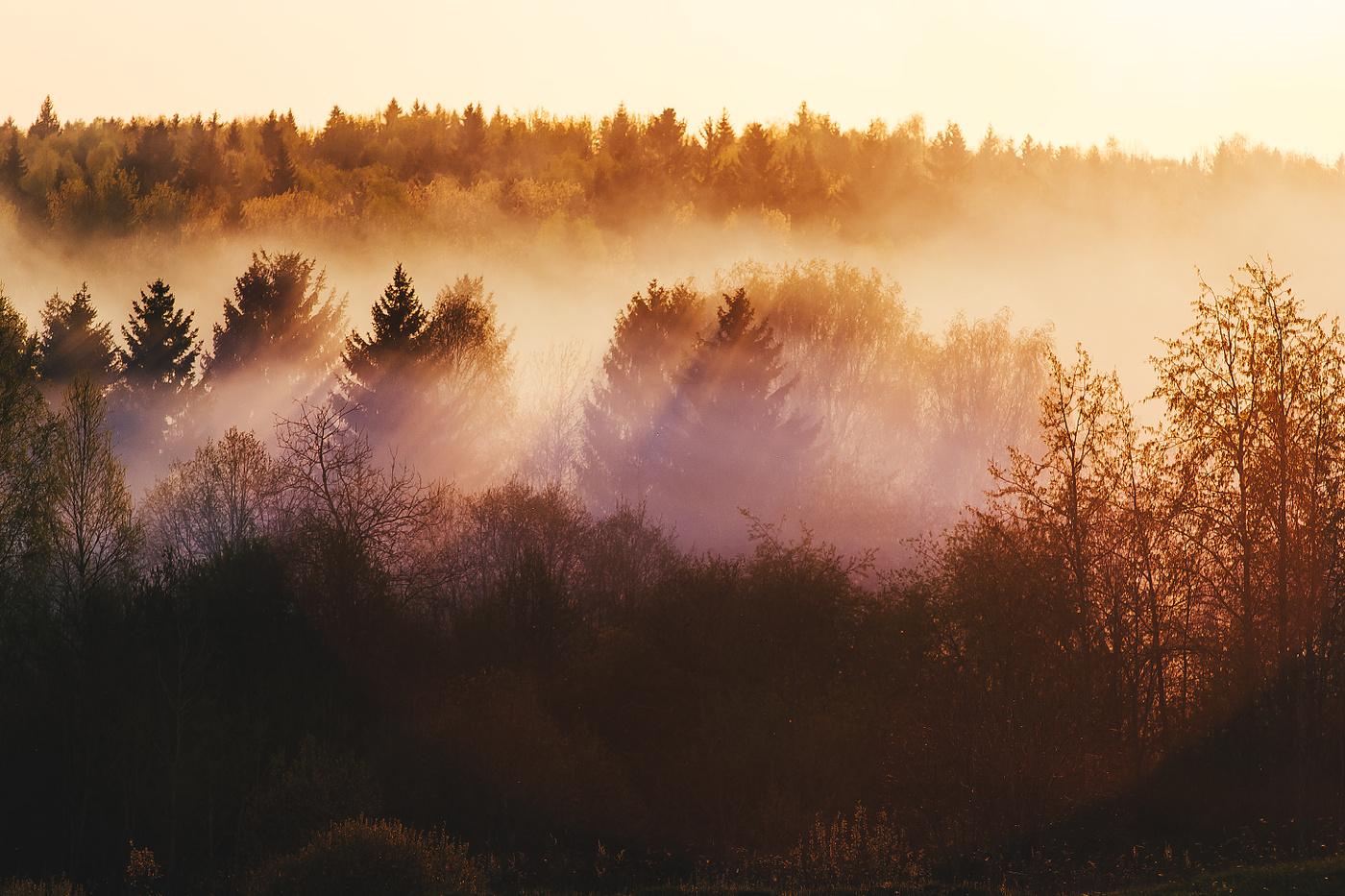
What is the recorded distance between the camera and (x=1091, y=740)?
26.5 metres

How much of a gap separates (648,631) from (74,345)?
109 feet

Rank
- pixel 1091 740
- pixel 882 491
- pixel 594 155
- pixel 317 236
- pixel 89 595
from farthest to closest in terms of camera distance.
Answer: pixel 594 155, pixel 317 236, pixel 882 491, pixel 89 595, pixel 1091 740

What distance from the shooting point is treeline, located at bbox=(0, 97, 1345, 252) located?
282 feet

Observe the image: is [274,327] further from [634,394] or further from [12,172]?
[12,172]

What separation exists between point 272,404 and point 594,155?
57.9 m

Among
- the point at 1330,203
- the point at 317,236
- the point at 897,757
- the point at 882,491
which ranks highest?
the point at 1330,203

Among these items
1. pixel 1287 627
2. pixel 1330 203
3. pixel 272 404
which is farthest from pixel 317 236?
pixel 1330 203

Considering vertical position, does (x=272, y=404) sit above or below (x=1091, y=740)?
above

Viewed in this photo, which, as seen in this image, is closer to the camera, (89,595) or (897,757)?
(897,757)

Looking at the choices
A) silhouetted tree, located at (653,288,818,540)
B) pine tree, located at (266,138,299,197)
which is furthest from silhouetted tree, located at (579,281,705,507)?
pine tree, located at (266,138,299,197)

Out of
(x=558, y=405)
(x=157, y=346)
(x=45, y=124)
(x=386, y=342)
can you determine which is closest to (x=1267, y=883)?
(x=386, y=342)

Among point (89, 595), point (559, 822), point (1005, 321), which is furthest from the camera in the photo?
point (1005, 321)

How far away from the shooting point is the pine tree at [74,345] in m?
52.5

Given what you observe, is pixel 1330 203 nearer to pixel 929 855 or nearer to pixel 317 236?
pixel 317 236
